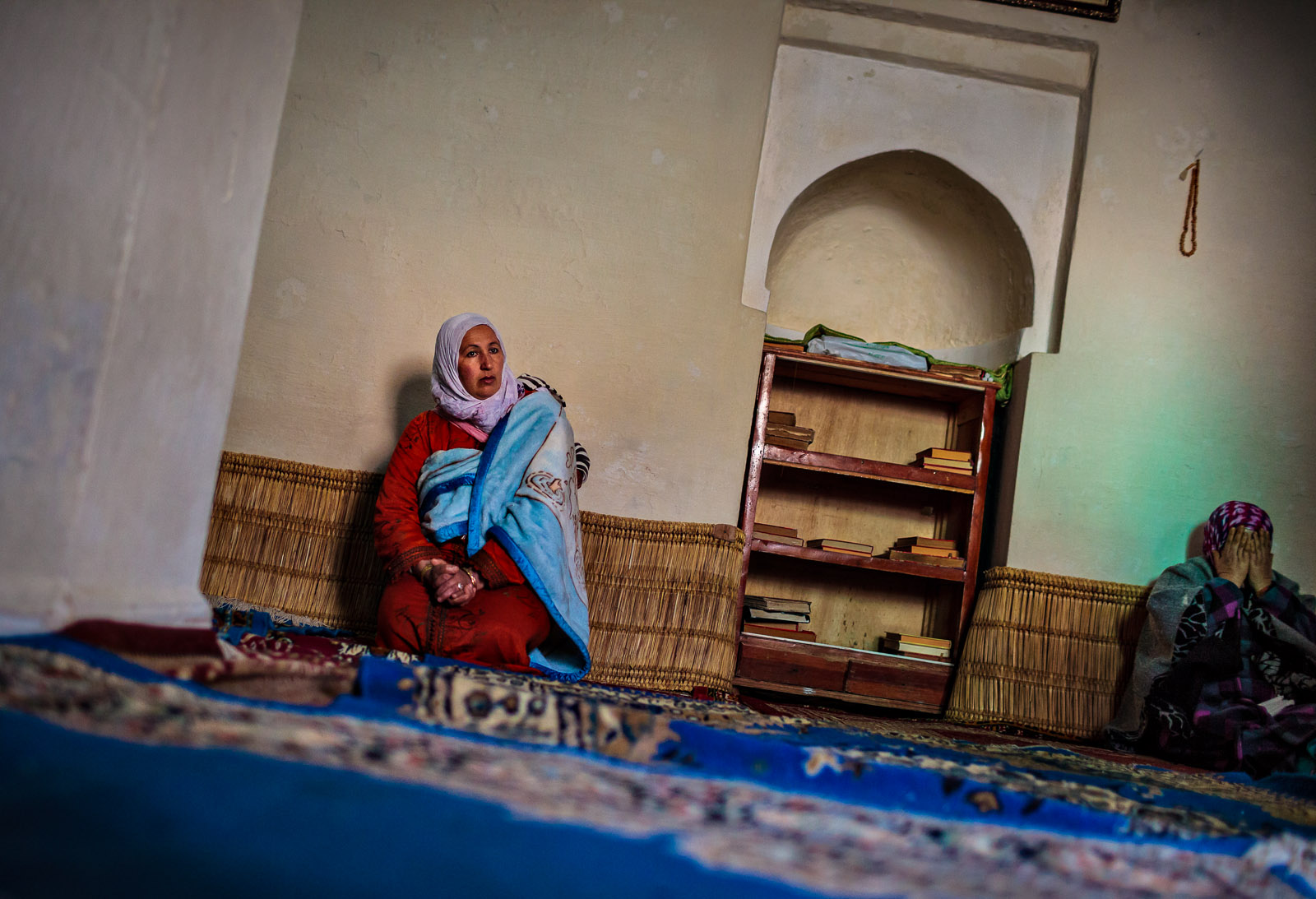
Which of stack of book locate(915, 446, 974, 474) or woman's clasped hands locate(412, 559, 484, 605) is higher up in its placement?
stack of book locate(915, 446, 974, 474)

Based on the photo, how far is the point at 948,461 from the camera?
4.13m

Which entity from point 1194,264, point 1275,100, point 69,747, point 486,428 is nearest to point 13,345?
point 69,747

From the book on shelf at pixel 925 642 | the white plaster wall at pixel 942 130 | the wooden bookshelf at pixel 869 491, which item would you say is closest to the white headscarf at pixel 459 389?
the wooden bookshelf at pixel 869 491

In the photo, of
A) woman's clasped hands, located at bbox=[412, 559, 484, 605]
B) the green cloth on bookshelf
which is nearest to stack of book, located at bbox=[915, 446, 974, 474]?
the green cloth on bookshelf

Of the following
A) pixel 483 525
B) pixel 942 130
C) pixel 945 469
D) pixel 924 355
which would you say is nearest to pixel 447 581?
pixel 483 525

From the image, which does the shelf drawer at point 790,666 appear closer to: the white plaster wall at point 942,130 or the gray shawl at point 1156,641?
the gray shawl at point 1156,641

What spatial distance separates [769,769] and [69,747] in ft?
3.11

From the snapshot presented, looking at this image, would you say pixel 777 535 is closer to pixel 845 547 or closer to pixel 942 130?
pixel 845 547

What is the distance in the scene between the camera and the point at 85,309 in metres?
1.31

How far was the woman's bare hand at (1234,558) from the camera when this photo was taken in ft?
11.7

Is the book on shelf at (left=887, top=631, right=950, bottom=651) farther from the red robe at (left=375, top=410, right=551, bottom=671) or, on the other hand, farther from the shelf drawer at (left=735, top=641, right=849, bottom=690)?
the red robe at (left=375, top=410, right=551, bottom=671)

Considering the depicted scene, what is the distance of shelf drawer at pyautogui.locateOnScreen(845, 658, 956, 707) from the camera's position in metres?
3.87

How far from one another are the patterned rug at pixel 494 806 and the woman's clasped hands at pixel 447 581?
123 centimetres

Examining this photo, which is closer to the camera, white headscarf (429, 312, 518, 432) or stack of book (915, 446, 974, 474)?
white headscarf (429, 312, 518, 432)
